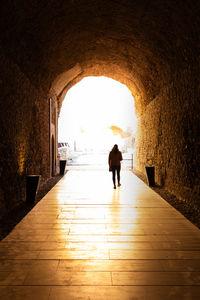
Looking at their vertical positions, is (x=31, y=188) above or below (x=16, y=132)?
below

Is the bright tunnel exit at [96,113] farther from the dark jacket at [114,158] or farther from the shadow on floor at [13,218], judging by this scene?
the shadow on floor at [13,218]

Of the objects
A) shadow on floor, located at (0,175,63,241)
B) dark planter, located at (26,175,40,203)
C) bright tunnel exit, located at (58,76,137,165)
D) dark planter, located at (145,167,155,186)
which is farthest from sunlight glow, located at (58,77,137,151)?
shadow on floor, located at (0,175,63,241)

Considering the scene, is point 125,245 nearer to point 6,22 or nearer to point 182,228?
point 182,228

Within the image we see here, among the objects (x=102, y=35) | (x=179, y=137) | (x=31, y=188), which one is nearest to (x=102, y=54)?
(x=102, y=35)

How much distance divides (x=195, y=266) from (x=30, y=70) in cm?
609

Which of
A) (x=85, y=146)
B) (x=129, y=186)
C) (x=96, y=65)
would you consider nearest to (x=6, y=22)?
(x=129, y=186)

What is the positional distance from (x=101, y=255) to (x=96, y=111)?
1081 inches

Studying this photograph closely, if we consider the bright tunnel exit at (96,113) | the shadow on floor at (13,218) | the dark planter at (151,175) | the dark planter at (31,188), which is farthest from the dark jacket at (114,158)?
the bright tunnel exit at (96,113)

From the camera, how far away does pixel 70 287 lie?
2.37m

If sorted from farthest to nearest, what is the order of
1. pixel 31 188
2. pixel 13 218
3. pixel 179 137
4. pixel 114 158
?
pixel 114 158 → pixel 179 137 → pixel 31 188 → pixel 13 218

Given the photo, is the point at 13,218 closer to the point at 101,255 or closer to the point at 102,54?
the point at 101,255

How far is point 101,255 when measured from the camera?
303cm

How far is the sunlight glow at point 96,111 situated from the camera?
2530 centimetres

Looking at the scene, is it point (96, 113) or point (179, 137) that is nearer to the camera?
point (179, 137)
